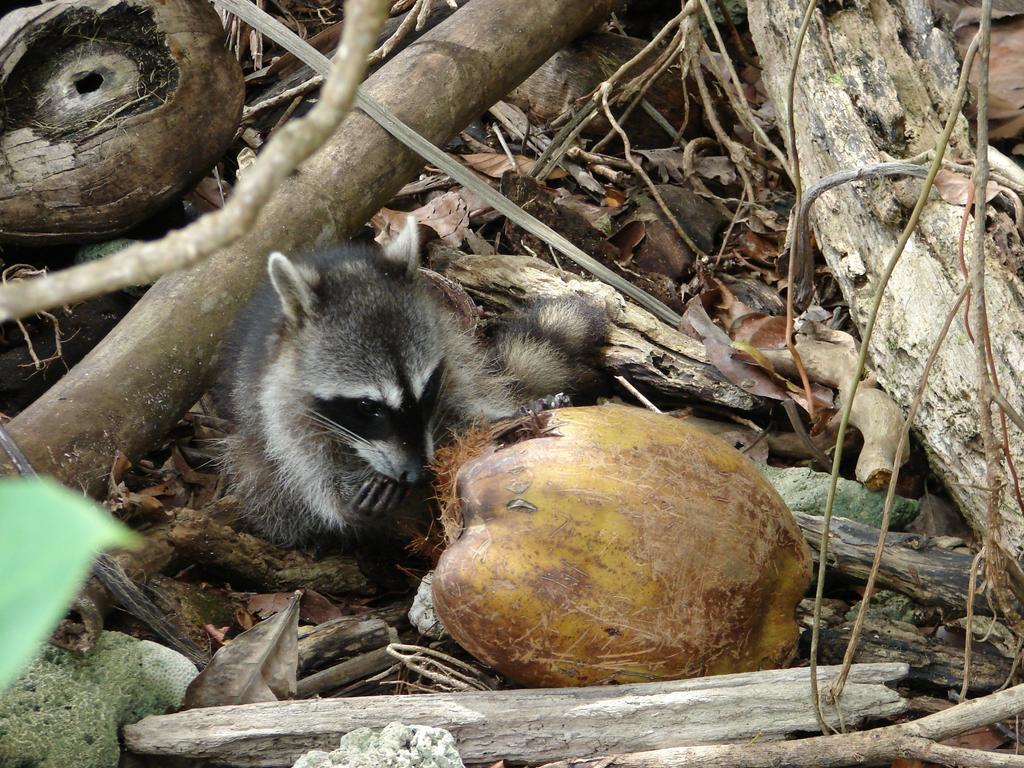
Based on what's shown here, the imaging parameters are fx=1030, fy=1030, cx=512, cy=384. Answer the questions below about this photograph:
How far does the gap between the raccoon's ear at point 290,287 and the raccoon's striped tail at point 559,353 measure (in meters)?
0.96

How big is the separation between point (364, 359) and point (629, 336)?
1220 millimetres

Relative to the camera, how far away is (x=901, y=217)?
3570 mm

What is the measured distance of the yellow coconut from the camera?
8.09 ft

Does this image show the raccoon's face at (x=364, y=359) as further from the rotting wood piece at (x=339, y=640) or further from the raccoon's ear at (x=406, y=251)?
the rotting wood piece at (x=339, y=640)

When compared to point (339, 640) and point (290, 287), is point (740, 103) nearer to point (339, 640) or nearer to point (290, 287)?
point (290, 287)

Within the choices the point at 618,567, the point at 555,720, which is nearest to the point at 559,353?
the point at 618,567

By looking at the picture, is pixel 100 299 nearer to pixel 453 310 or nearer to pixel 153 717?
pixel 453 310

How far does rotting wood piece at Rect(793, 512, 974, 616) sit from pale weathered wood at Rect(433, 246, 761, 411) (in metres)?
0.92

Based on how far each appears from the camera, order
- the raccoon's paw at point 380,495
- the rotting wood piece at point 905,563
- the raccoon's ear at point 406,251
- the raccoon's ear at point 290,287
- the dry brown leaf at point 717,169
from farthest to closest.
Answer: the dry brown leaf at point 717,169
the raccoon's ear at point 406,251
the raccoon's paw at point 380,495
the raccoon's ear at point 290,287
the rotting wood piece at point 905,563

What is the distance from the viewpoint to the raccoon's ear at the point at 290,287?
343 cm

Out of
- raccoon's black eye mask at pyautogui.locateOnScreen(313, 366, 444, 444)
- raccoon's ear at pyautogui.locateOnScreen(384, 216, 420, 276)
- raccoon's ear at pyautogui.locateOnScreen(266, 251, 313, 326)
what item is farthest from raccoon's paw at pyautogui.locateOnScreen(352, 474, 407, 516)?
raccoon's ear at pyautogui.locateOnScreen(384, 216, 420, 276)

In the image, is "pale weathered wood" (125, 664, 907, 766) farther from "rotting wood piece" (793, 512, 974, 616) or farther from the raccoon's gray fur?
the raccoon's gray fur

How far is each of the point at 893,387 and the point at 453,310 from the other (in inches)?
74.0

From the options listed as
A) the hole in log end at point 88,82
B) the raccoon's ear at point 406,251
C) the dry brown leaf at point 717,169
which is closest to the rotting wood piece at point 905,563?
the raccoon's ear at point 406,251
